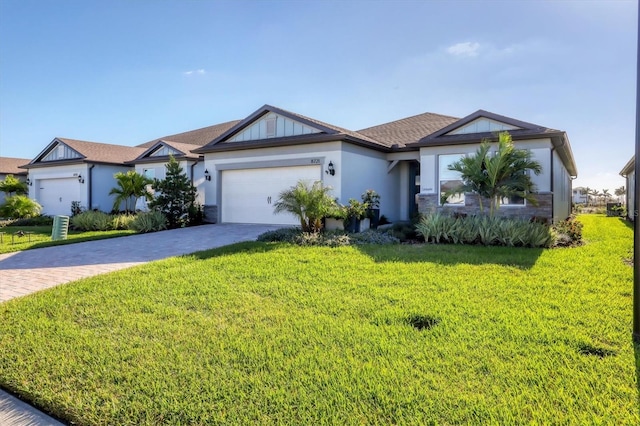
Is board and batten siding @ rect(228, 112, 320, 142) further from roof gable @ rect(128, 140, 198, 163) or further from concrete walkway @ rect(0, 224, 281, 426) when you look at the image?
concrete walkway @ rect(0, 224, 281, 426)

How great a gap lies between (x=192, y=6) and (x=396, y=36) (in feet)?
22.6

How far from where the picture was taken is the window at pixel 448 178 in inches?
560

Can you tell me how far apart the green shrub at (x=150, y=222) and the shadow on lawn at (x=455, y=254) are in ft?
30.2

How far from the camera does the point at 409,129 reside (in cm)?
1908

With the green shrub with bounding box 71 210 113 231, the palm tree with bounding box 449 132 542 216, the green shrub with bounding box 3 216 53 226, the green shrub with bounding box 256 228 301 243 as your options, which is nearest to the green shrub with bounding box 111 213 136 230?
the green shrub with bounding box 71 210 113 231

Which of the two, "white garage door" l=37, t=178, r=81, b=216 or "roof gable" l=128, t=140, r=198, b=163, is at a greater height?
"roof gable" l=128, t=140, r=198, b=163

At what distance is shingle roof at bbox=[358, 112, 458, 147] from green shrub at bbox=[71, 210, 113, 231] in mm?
12487

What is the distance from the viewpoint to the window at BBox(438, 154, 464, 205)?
14234mm

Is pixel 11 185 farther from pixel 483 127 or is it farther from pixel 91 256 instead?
pixel 483 127

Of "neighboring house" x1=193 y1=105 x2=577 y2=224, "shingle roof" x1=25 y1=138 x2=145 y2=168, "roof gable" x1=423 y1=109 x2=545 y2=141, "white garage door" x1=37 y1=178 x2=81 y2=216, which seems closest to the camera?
"roof gable" x1=423 y1=109 x2=545 y2=141

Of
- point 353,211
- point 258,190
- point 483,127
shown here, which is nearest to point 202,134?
point 258,190

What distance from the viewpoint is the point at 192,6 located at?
11531 millimetres

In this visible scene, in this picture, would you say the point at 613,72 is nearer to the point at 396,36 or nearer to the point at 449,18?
the point at 449,18

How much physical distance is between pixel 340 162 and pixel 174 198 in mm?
7503
